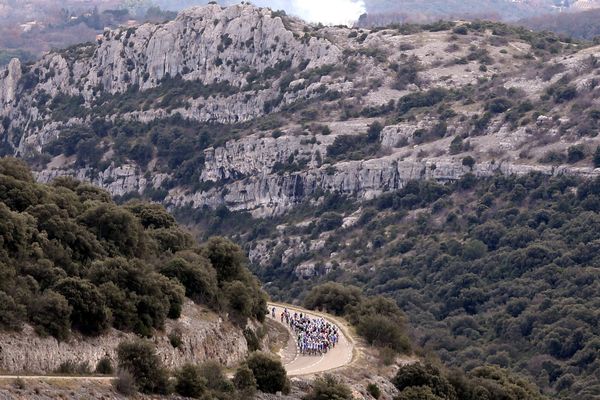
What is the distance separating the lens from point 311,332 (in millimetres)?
98125

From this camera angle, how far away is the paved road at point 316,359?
86.1 metres

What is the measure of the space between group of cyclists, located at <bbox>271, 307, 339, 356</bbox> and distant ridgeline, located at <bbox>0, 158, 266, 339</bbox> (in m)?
2.93

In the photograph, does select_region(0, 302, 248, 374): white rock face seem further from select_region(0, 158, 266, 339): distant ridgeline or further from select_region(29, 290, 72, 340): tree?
select_region(0, 158, 266, 339): distant ridgeline

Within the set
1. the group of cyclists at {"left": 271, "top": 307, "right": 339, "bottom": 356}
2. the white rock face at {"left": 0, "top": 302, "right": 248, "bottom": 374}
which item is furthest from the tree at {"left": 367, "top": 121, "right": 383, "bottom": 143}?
the white rock face at {"left": 0, "top": 302, "right": 248, "bottom": 374}

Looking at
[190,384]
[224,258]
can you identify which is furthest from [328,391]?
[224,258]

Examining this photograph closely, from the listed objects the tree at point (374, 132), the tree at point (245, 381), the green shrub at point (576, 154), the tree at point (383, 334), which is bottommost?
the tree at point (374, 132)

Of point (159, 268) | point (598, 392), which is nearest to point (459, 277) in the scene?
point (598, 392)

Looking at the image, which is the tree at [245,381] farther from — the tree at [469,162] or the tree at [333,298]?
the tree at [469,162]

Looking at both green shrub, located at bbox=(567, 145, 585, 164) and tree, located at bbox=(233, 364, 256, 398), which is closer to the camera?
tree, located at bbox=(233, 364, 256, 398)

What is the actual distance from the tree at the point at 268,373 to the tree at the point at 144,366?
722cm

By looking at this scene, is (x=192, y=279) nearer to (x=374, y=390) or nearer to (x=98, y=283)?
(x=374, y=390)

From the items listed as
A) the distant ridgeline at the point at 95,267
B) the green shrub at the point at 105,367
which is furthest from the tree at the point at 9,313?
the green shrub at the point at 105,367

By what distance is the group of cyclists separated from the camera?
93.8 m

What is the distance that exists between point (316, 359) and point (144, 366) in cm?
2399
